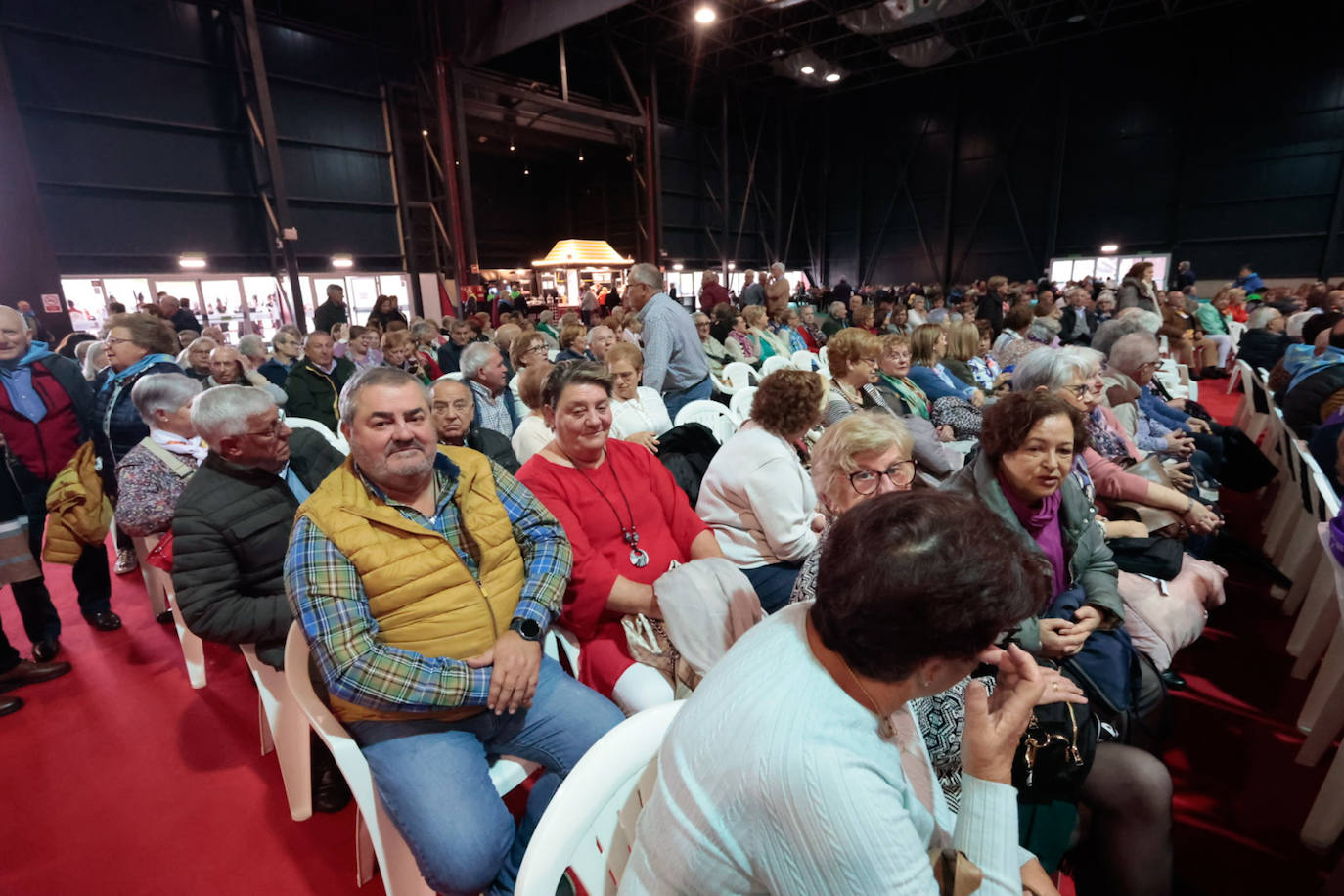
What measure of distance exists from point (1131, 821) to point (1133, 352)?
294 cm

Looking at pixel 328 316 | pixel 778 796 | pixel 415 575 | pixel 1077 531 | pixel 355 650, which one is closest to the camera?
pixel 778 796

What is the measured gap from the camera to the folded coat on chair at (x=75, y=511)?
264 cm

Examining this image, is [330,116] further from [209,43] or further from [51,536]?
[51,536]

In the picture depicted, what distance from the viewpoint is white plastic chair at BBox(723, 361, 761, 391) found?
5602 millimetres

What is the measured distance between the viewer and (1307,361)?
11.9 feet

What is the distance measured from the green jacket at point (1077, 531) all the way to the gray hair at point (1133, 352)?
2.00 metres

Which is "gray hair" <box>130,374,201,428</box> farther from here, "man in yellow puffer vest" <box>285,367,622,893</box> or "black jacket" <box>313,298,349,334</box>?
"black jacket" <box>313,298,349,334</box>

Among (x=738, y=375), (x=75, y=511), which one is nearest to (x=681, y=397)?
(x=738, y=375)

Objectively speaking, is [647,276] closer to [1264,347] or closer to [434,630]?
[434,630]

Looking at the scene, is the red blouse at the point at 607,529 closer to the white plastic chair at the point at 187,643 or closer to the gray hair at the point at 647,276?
the white plastic chair at the point at 187,643

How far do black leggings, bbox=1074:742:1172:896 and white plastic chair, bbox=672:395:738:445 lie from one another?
2.65 meters

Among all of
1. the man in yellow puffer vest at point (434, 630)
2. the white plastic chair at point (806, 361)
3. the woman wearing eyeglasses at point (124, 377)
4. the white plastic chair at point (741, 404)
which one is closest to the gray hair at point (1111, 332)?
the white plastic chair at point (806, 361)

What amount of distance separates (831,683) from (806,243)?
2044 cm

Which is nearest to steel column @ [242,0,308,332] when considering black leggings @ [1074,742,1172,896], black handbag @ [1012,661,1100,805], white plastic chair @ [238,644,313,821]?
white plastic chair @ [238,644,313,821]
